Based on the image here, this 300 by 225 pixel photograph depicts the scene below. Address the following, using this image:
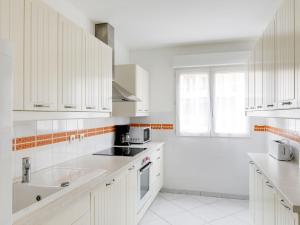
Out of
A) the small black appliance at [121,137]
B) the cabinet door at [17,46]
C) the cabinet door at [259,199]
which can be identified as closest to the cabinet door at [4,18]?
the cabinet door at [17,46]

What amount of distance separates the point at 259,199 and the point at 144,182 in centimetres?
141

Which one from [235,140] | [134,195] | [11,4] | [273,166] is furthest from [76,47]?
[235,140]

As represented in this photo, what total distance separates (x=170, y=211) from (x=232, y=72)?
240cm

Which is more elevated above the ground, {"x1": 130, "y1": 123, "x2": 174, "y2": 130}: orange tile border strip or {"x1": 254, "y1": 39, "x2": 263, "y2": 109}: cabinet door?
{"x1": 254, "y1": 39, "x2": 263, "y2": 109}: cabinet door

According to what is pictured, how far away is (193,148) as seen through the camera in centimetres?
396

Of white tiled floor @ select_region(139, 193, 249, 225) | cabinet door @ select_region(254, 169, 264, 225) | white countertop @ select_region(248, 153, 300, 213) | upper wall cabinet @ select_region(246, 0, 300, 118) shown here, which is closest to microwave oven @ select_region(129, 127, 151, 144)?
white tiled floor @ select_region(139, 193, 249, 225)

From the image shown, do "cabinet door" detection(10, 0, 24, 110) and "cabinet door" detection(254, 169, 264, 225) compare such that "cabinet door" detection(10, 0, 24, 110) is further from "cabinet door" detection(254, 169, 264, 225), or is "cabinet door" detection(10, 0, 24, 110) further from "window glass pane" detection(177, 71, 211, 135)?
"window glass pane" detection(177, 71, 211, 135)

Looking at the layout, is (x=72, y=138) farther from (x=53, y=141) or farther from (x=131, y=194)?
(x=131, y=194)

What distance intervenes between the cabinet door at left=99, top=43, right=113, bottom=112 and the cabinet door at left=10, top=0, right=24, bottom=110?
1098mm

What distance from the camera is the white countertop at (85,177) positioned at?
1185 mm

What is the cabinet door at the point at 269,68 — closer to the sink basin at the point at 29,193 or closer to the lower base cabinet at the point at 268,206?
the lower base cabinet at the point at 268,206

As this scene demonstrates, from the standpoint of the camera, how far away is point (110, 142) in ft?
11.5

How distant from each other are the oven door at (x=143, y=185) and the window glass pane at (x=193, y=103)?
3.76 ft

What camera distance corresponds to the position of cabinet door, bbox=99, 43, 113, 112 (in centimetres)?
246
